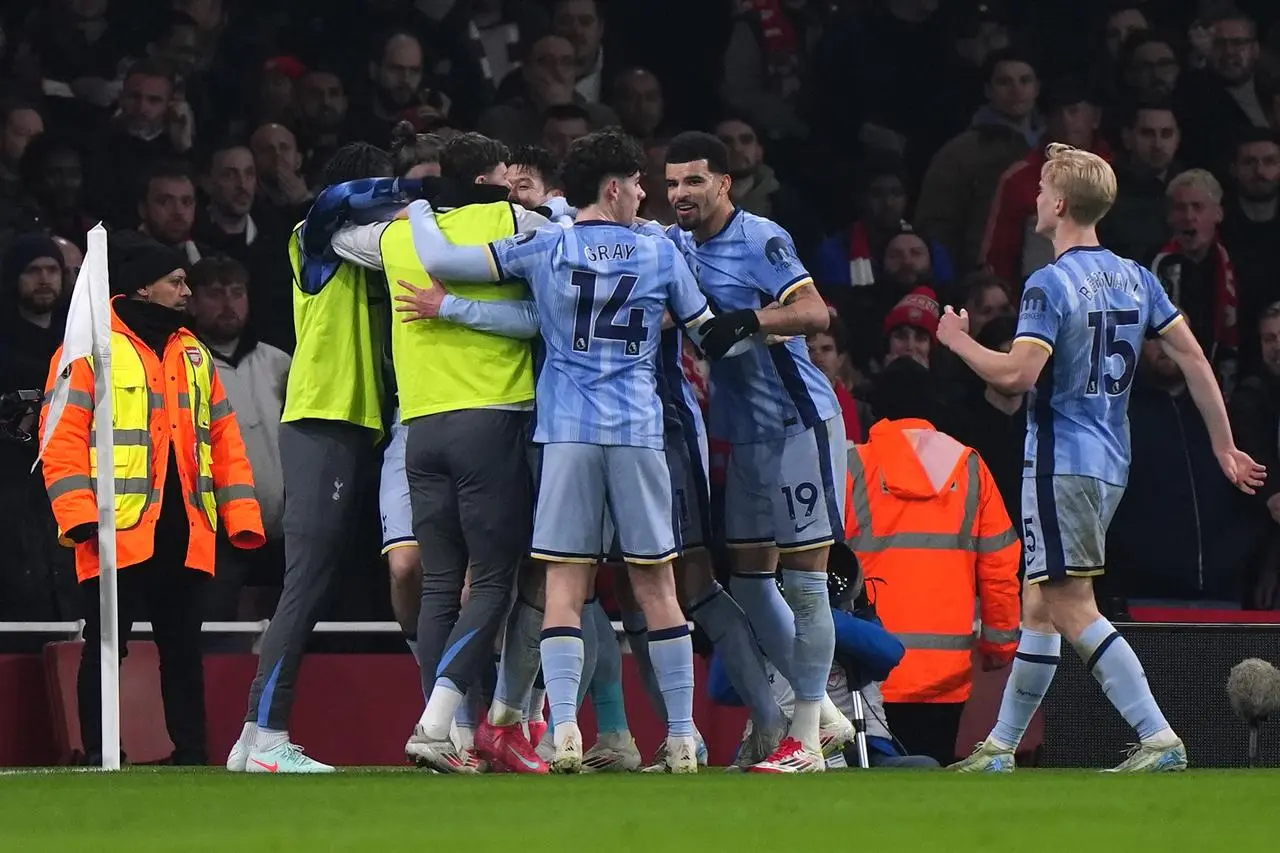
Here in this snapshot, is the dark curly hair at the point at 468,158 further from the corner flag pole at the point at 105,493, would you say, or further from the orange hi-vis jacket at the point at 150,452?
the orange hi-vis jacket at the point at 150,452

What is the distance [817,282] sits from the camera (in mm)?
13562

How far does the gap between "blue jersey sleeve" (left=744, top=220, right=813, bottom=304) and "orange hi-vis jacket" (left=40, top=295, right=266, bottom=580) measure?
2.52 meters

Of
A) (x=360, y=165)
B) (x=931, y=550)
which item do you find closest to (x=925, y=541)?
(x=931, y=550)

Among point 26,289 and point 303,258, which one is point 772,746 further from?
point 26,289

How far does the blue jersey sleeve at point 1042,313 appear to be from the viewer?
7914 millimetres

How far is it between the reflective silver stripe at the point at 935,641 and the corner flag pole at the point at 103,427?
127 inches

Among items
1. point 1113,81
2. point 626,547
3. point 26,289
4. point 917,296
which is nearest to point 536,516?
point 626,547

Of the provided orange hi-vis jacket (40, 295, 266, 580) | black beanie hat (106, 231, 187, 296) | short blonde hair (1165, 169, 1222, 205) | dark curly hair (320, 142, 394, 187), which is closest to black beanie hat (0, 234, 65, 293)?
black beanie hat (106, 231, 187, 296)

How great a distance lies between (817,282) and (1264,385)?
2612mm

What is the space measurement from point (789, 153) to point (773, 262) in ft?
A: 22.1

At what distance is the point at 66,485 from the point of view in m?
9.06

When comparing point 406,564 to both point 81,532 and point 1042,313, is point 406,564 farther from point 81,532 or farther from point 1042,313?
point 1042,313

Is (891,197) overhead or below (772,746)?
overhead

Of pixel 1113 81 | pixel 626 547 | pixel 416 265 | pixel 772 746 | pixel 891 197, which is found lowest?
pixel 772 746
